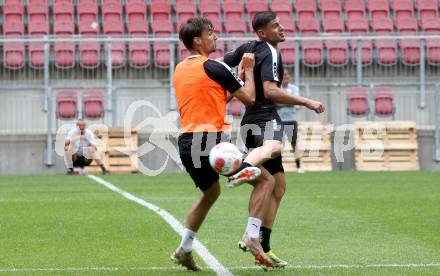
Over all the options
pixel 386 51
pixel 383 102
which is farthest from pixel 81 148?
pixel 386 51

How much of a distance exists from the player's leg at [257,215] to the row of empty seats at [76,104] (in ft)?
55.1

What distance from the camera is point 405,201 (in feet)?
49.7

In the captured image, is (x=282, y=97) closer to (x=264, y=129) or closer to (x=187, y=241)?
(x=264, y=129)

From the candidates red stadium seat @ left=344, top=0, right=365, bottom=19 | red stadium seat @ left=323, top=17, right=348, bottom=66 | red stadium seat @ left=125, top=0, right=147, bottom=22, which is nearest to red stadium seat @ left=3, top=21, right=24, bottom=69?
red stadium seat @ left=125, top=0, right=147, bottom=22

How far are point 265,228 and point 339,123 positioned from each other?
1712cm

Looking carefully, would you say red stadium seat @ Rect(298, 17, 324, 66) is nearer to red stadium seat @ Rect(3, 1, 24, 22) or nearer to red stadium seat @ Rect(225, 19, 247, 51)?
red stadium seat @ Rect(225, 19, 247, 51)

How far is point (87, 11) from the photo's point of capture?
2769cm

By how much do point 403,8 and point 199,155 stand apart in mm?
21590

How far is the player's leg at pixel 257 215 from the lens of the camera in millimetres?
7965

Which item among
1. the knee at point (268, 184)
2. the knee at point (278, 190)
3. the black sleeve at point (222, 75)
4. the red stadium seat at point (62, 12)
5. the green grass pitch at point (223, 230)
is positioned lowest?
the green grass pitch at point (223, 230)

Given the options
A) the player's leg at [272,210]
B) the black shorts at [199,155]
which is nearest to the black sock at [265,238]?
the player's leg at [272,210]

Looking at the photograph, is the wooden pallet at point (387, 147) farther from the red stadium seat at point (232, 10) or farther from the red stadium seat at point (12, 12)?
the red stadium seat at point (12, 12)

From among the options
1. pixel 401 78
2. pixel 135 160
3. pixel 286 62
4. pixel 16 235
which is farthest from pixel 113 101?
pixel 16 235

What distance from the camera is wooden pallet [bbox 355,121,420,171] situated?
83.3 ft
